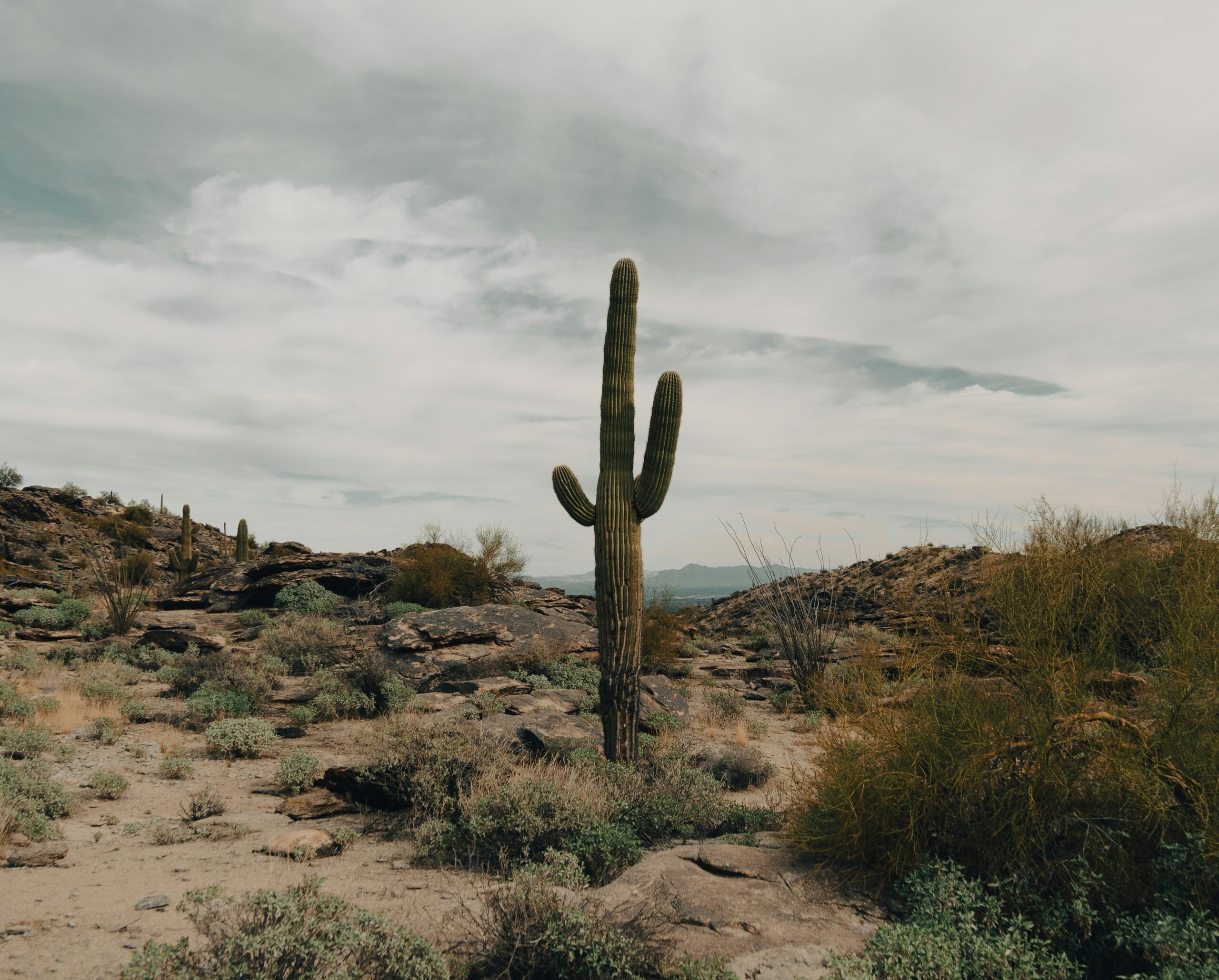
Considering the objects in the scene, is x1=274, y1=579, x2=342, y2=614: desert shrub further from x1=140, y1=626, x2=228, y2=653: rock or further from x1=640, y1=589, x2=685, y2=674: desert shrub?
x1=640, y1=589, x2=685, y2=674: desert shrub

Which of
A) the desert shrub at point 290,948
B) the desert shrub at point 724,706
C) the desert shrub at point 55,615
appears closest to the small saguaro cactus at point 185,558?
the desert shrub at point 55,615

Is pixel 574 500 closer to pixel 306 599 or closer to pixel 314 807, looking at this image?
pixel 314 807

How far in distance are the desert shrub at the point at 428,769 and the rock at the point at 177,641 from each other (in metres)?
9.21

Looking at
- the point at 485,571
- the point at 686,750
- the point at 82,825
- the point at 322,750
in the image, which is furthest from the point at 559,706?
the point at 485,571

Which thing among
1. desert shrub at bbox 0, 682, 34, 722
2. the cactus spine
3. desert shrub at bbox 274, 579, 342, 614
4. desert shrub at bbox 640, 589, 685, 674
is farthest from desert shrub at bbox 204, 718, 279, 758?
the cactus spine

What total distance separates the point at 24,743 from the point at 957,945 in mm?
9682

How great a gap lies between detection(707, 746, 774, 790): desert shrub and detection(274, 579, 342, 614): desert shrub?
42.7 feet

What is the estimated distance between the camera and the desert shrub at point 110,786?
714cm

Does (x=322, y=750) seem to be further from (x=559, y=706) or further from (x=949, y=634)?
(x=949, y=634)

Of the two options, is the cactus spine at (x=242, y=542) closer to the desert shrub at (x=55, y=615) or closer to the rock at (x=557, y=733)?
the desert shrub at (x=55, y=615)

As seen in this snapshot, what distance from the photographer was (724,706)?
1325cm

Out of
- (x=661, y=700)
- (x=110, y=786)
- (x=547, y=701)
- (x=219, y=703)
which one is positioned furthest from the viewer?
(x=661, y=700)

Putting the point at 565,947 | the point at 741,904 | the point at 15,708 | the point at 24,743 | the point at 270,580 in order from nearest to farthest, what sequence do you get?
the point at 565,947 < the point at 741,904 < the point at 24,743 < the point at 15,708 < the point at 270,580

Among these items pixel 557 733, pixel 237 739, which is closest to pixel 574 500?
pixel 557 733
